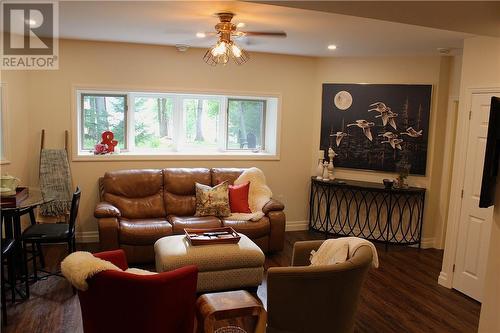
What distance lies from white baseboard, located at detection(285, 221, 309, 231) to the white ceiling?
2.46 m

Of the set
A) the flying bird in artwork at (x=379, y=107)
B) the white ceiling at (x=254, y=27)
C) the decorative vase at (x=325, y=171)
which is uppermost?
the white ceiling at (x=254, y=27)

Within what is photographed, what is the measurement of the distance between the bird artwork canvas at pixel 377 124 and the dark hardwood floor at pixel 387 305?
58.0 inches

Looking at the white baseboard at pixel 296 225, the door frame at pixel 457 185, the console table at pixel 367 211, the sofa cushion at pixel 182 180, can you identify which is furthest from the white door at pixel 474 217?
the sofa cushion at pixel 182 180

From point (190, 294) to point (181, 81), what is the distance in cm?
349

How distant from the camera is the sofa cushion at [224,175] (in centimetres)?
530

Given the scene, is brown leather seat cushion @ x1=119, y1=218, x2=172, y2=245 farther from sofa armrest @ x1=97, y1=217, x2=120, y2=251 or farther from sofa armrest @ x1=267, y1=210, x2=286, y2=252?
sofa armrest @ x1=267, y1=210, x2=286, y2=252

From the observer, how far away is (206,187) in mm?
5074

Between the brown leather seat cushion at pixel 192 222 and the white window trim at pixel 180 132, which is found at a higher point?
the white window trim at pixel 180 132

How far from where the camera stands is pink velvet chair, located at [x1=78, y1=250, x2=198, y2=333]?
7.52ft

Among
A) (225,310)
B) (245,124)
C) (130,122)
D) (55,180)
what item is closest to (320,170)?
(245,124)

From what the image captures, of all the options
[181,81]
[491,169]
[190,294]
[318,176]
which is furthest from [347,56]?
[190,294]

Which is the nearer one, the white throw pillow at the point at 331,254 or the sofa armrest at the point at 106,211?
the white throw pillow at the point at 331,254

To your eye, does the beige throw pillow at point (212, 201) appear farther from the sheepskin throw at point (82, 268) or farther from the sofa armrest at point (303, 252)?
the sheepskin throw at point (82, 268)

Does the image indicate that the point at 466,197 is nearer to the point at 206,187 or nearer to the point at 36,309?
the point at 206,187
